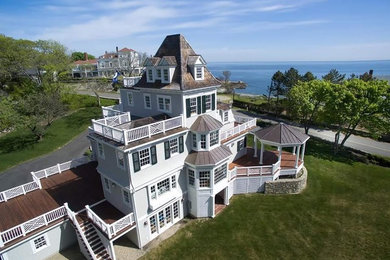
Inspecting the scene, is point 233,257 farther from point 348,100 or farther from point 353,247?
point 348,100

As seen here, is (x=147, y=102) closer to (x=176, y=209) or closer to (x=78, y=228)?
(x=176, y=209)

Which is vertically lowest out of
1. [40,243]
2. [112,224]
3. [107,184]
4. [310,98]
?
[40,243]

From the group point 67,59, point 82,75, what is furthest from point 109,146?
point 82,75

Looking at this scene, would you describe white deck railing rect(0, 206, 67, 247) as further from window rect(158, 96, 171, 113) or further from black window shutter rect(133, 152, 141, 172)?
window rect(158, 96, 171, 113)

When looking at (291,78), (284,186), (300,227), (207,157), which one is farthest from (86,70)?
(300,227)

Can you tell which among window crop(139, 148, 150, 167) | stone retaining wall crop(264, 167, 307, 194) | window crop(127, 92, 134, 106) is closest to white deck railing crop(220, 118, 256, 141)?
stone retaining wall crop(264, 167, 307, 194)

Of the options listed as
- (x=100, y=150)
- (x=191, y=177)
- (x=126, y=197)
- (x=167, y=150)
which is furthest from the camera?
(x=191, y=177)
